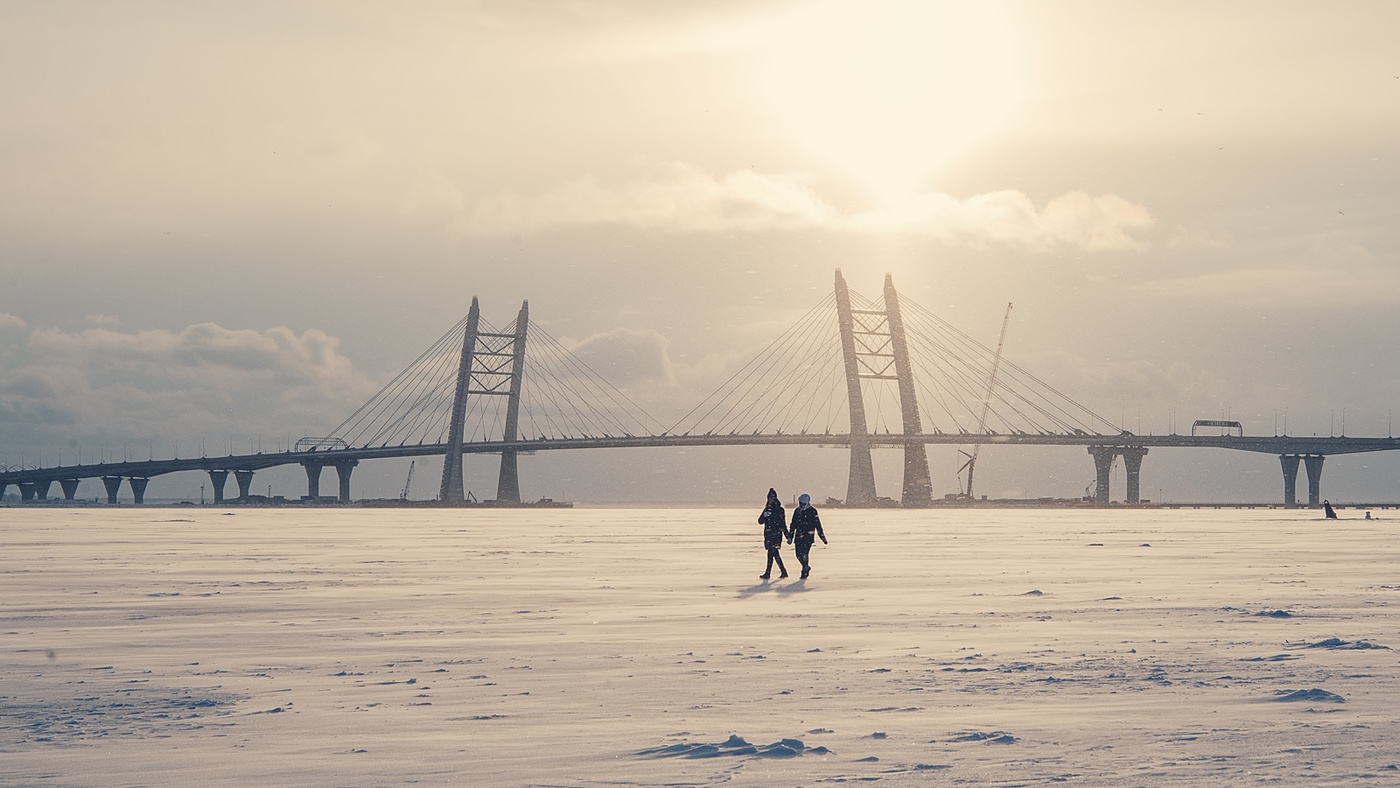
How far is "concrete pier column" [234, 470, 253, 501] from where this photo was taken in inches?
7037

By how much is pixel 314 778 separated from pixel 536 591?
46.5 feet

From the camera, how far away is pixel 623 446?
138000mm

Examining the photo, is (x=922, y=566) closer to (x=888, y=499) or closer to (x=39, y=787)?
(x=39, y=787)

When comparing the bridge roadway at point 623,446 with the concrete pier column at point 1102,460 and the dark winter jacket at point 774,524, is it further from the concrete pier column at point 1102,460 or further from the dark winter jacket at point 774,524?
the dark winter jacket at point 774,524

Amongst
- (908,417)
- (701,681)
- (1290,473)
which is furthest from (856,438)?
(701,681)

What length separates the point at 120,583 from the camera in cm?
2442

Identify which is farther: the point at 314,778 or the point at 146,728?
the point at 146,728

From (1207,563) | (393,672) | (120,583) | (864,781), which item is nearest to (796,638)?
(393,672)

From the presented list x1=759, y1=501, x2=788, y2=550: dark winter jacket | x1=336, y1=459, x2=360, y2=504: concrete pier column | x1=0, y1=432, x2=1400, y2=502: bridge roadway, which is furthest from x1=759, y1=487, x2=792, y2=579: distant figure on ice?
x1=336, y1=459, x2=360, y2=504: concrete pier column

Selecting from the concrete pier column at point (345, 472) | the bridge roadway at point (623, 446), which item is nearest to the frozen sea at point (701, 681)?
the bridge roadway at point (623, 446)

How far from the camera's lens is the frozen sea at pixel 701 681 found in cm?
844

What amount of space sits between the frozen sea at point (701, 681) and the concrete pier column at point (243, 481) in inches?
6379

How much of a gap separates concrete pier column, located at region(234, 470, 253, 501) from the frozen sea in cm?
16203

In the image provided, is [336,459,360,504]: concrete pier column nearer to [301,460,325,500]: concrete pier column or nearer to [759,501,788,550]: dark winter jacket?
[301,460,325,500]: concrete pier column
